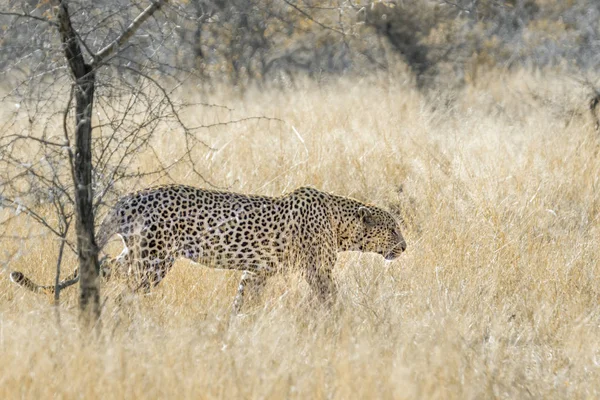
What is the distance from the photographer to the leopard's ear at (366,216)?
19.6ft

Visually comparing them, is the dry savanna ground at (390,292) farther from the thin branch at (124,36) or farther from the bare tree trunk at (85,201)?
the thin branch at (124,36)

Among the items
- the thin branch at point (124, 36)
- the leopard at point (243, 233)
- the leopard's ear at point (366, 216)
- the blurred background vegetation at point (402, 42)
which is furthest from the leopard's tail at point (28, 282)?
the blurred background vegetation at point (402, 42)

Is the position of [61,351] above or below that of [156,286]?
above

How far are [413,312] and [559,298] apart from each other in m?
1.07

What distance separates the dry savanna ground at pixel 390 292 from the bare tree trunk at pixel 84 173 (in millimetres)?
166

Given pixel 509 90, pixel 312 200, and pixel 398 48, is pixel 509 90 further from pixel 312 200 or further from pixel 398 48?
pixel 312 200

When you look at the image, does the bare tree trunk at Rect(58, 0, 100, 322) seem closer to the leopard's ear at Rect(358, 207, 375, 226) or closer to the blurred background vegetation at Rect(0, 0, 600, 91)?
the leopard's ear at Rect(358, 207, 375, 226)

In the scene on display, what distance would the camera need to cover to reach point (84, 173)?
4.39 meters

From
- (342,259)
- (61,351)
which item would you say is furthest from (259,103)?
(61,351)

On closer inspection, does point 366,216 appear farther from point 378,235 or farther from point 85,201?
point 85,201

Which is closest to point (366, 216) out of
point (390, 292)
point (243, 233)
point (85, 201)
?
point (390, 292)

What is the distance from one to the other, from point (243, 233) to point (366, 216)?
2.91 feet

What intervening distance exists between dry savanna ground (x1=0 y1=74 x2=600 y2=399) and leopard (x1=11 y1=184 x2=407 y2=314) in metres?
0.14

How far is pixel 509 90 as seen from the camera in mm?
12289
